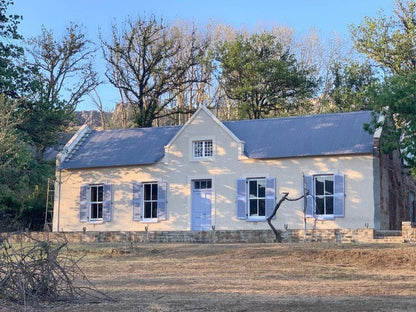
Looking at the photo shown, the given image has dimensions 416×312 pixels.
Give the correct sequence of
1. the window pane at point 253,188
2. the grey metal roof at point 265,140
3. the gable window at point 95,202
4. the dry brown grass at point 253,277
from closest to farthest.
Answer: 1. the dry brown grass at point 253,277
2. the grey metal roof at point 265,140
3. the window pane at point 253,188
4. the gable window at point 95,202

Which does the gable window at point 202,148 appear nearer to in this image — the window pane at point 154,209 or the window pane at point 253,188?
the window pane at point 253,188

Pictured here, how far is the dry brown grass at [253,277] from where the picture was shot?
1214 centimetres

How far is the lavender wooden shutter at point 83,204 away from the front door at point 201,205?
16.9 feet

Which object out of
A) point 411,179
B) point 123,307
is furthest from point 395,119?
point 123,307

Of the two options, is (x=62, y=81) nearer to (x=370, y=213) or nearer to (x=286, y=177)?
(x=286, y=177)

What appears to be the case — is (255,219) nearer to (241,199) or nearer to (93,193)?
(241,199)

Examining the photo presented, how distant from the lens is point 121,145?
34.5 meters

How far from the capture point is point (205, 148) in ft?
105

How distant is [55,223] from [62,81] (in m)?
17.2

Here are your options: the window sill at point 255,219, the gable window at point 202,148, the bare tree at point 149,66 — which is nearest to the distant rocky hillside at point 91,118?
the bare tree at point 149,66

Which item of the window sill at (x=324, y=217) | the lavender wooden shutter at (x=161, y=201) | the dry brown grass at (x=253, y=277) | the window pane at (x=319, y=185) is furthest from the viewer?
the lavender wooden shutter at (x=161, y=201)

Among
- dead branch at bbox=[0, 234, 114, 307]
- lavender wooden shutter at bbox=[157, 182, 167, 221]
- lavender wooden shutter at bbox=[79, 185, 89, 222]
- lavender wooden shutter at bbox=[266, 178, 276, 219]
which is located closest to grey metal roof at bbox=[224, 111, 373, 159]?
lavender wooden shutter at bbox=[266, 178, 276, 219]

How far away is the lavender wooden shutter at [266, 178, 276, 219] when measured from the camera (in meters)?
30.0

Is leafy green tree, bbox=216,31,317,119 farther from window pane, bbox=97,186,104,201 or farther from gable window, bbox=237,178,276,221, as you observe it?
gable window, bbox=237,178,276,221
